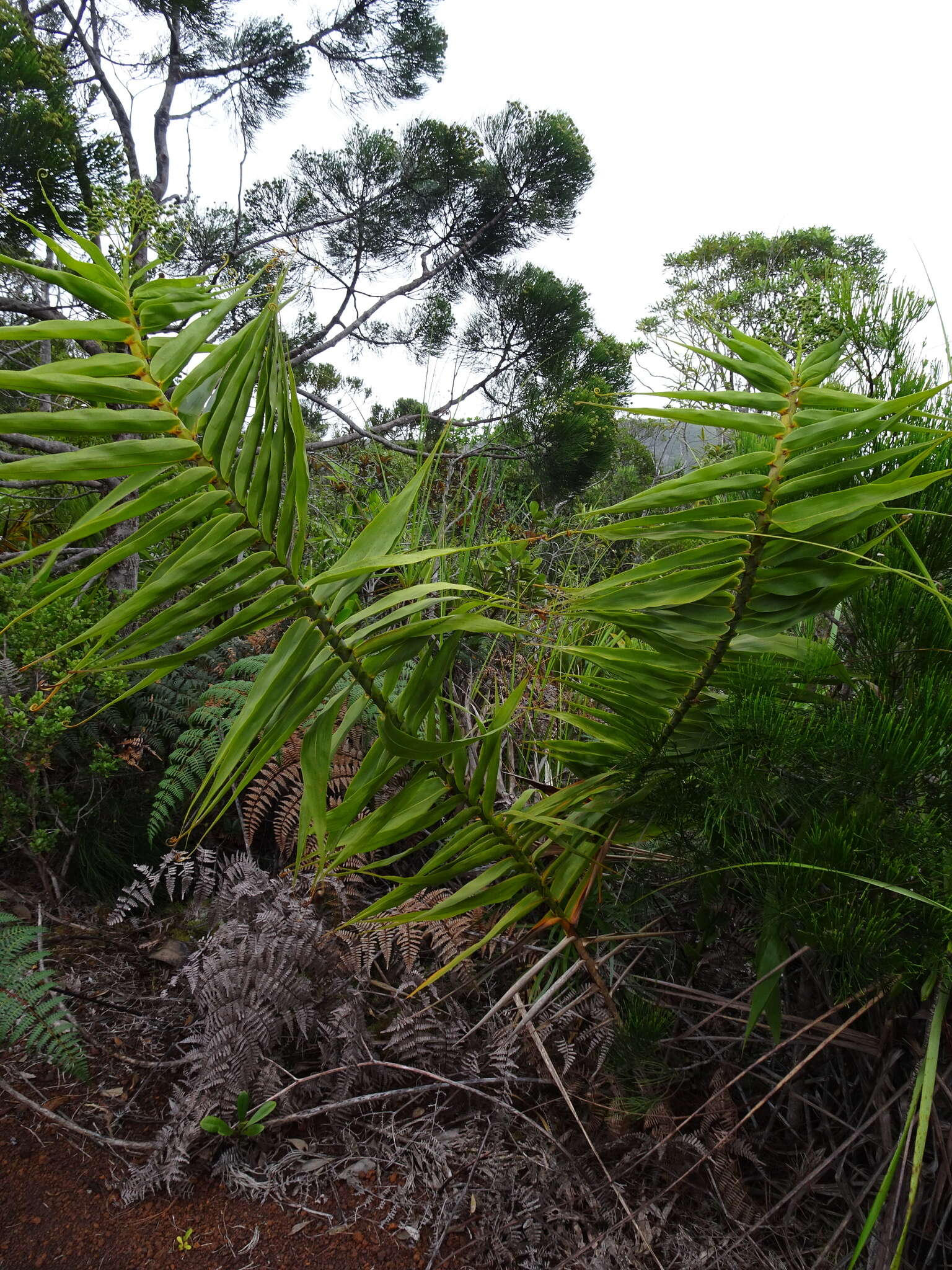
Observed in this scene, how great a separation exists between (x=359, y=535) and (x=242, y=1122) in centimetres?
94

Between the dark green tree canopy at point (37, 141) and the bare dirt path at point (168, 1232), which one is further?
the dark green tree canopy at point (37, 141)

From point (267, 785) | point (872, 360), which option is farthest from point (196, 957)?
point (872, 360)

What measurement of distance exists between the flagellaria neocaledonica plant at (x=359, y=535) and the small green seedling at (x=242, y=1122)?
551 millimetres

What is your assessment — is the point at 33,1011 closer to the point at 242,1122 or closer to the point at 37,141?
the point at 242,1122

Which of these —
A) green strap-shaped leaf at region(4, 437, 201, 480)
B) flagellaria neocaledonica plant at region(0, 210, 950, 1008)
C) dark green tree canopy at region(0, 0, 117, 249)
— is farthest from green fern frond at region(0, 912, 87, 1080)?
dark green tree canopy at region(0, 0, 117, 249)

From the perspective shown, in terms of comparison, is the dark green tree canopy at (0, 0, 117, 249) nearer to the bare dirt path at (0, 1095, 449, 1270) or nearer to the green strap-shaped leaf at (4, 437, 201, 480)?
the green strap-shaped leaf at (4, 437, 201, 480)

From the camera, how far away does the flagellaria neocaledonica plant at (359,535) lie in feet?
1.76

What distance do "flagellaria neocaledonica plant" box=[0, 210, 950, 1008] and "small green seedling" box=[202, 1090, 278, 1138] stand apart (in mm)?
551

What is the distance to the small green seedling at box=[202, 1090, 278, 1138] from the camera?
1.05 metres

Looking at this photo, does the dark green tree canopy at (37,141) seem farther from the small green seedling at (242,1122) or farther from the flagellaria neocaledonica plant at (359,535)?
the small green seedling at (242,1122)

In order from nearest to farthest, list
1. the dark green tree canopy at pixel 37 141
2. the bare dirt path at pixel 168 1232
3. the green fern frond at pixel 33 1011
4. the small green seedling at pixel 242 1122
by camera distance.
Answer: the bare dirt path at pixel 168 1232
the small green seedling at pixel 242 1122
the green fern frond at pixel 33 1011
the dark green tree canopy at pixel 37 141

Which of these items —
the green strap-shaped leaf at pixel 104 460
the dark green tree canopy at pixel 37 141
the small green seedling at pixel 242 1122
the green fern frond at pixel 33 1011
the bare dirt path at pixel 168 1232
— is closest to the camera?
the green strap-shaped leaf at pixel 104 460

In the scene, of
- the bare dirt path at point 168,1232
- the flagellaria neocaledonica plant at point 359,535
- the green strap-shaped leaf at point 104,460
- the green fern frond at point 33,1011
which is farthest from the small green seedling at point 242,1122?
the green strap-shaped leaf at point 104,460

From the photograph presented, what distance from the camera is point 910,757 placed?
607 millimetres
